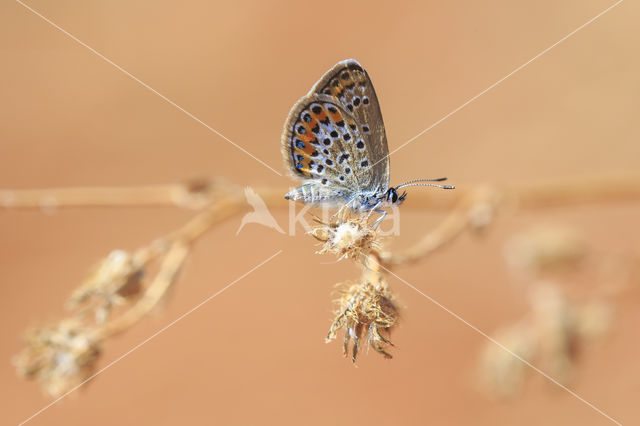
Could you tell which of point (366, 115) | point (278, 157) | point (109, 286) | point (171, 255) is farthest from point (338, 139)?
point (278, 157)

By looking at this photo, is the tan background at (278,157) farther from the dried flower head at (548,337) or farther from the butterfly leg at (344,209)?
the butterfly leg at (344,209)

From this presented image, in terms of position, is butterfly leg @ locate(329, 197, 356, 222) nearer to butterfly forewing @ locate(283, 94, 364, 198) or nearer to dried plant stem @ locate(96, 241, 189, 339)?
butterfly forewing @ locate(283, 94, 364, 198)

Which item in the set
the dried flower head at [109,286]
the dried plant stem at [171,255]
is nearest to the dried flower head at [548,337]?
the dried plant stem at [171,255]

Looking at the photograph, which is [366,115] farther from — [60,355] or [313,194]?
[60,355]

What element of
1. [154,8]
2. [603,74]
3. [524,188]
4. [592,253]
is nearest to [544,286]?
[592,253]

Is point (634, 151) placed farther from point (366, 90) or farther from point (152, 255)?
point (152, 255)

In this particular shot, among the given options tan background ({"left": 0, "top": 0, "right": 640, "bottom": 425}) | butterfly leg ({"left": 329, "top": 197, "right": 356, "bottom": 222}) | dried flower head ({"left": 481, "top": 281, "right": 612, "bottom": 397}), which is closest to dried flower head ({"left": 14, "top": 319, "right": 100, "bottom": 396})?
butterfly leg ({"left": 329, "top": 197, "right": 356, "bottom": 222})
